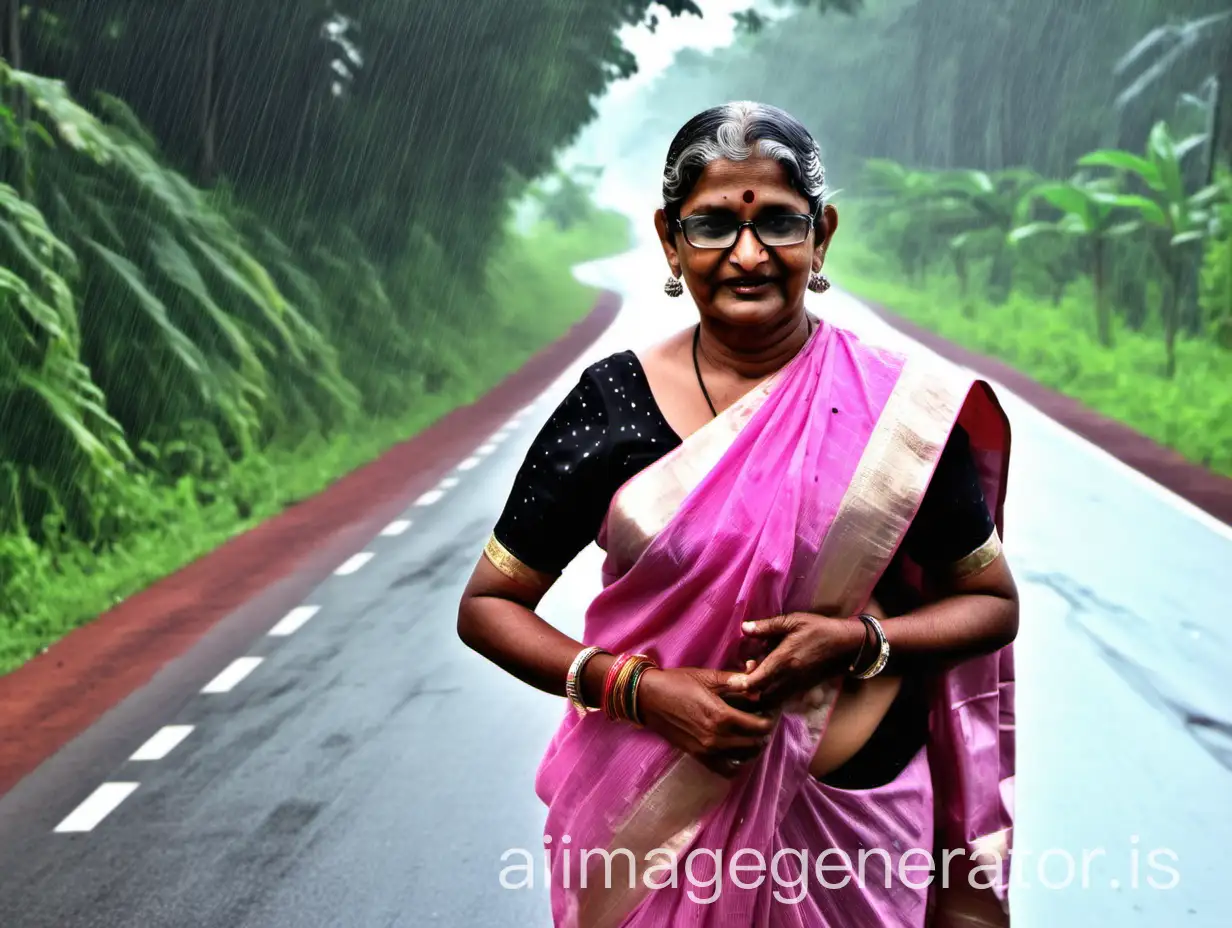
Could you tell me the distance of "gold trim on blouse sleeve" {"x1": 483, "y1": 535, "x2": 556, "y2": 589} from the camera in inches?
103

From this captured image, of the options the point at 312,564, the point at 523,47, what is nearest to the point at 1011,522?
the point at 312,564

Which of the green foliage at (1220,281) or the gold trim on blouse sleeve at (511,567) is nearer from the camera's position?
the gold trim on blouse sleeve at (511,567)

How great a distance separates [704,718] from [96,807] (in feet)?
13.5

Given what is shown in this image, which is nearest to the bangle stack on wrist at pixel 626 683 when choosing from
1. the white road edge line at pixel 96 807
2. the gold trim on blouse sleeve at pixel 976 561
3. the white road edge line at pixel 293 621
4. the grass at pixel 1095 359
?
the gold trim on blouse sleeve at pixel 976 561

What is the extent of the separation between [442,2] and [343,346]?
420 cm

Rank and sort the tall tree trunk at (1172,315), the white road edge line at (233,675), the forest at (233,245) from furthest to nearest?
→ the tall tree trunk at (1172,315), the forest at (233,245), the white road edge line at (233,675)

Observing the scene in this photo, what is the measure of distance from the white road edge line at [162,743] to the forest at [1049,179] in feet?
35.1

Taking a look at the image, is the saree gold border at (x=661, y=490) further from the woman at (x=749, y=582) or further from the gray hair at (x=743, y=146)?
the gray hair at (x=743, y=146)

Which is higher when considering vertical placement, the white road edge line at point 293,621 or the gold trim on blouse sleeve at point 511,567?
the gold trim on blouse sleeve at point 511,567

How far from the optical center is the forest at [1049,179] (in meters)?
22.3

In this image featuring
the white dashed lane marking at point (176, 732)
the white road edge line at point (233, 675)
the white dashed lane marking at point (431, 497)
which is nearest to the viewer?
the white dashed lane marking at point (176, 732)

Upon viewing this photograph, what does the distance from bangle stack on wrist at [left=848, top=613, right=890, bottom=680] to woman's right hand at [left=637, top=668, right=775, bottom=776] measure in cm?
17

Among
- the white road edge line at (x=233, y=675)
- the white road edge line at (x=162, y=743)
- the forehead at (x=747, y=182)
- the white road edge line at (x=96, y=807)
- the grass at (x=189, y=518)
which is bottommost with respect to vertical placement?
the grass at (x=189, y=518)

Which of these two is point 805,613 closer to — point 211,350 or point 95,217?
point 95,217
